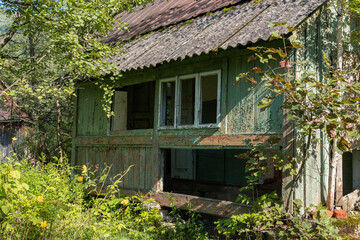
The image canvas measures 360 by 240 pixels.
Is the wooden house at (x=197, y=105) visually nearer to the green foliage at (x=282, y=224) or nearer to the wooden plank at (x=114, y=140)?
the wooden plank at (x=114, y=140)

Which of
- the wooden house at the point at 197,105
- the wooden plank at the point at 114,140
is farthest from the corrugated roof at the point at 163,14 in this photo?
the wooden plank at the point at 114,140

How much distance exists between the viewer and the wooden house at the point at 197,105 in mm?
5945

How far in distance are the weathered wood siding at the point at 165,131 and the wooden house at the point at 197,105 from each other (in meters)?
0.02

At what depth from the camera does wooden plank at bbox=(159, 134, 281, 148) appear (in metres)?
5.73

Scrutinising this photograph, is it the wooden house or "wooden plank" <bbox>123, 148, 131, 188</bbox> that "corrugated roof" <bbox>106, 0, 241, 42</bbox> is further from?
"wooden plank" <bbox>123, 148, 131, 188</bbox>

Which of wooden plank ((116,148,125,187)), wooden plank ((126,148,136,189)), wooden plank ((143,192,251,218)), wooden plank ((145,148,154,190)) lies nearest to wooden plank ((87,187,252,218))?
wooden plank ((143,192,251,218))

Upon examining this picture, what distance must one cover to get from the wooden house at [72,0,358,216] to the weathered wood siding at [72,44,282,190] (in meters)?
0.02

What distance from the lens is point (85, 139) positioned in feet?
31.3

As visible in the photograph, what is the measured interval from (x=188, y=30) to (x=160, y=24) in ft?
5.11

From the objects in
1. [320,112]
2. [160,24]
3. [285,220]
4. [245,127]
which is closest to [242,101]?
[245,127]

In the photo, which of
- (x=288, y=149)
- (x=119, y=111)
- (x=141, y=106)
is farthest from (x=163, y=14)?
(x=288, y=149)

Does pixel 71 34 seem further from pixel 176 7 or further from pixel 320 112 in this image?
pixel 320 112

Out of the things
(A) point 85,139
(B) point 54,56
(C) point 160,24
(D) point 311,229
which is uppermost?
(C) point 160,24

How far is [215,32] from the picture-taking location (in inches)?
270
